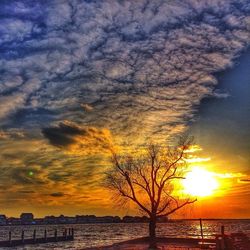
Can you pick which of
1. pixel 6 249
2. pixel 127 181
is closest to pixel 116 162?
pixel 127 181

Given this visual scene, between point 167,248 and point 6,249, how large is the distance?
150ft

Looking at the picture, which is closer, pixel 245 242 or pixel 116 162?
pixel 245 242

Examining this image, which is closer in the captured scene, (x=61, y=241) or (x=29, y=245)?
(x=29, y=245)

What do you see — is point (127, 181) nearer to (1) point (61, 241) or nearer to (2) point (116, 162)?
(2) point (116, 162)

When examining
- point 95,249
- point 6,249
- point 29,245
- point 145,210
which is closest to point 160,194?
point 145,210

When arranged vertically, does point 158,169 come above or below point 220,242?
above

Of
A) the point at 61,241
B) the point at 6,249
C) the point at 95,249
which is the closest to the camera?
the point at 95,249

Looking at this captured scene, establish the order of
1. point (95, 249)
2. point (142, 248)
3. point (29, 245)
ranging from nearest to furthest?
point (95, 249) < point (142, 248) < point (29, 245)

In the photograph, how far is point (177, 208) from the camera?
44.3 meters

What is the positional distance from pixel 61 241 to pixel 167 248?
64773 mm

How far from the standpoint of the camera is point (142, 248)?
126ft

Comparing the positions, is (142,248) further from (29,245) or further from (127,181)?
(29,245)

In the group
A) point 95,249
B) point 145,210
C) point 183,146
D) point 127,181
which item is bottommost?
point 95,249

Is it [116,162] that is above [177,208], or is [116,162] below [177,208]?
above
